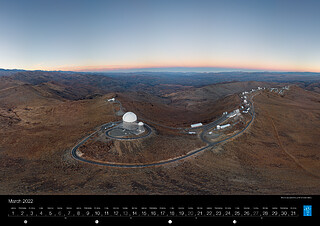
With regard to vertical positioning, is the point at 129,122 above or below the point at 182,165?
above

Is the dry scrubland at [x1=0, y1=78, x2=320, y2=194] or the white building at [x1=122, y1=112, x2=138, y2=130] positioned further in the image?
the white building at [x1=122, y1=112, x2=138, y2=130]

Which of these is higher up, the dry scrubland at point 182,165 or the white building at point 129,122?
the white building at point 129,122

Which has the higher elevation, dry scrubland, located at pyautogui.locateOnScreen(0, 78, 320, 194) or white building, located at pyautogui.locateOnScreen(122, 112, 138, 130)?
white building, located at pyautogui.locateOnScreen(122, 112, 138, 130)

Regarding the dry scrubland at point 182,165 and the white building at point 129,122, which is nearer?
the dry scrubland at point 182,165

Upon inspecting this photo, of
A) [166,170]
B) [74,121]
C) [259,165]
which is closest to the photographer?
[166,170]

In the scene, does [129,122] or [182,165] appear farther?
[129,122]
